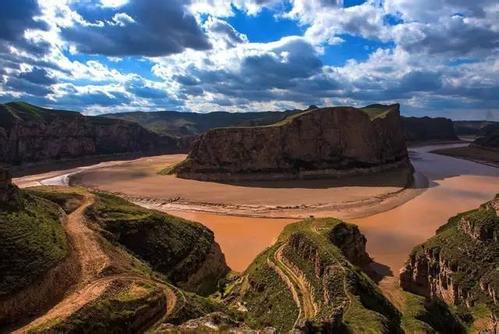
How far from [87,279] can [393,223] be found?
187ft

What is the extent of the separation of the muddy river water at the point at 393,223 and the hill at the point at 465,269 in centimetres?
847

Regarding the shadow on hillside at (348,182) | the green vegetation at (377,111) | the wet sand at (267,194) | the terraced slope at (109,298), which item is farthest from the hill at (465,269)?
the green vegetation at (377,111)

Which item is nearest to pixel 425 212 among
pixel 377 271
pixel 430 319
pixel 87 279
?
pixel 377 271

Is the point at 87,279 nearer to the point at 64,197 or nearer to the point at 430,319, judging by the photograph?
the point at 64,197

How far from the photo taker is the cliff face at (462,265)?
41969 millimetres

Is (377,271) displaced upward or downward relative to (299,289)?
downward

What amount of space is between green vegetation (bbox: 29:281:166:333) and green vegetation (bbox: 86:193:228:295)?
40.4 feet

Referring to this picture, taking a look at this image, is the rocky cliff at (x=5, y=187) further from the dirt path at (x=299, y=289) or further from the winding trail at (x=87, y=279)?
the dirt path at (x=299, y=289)

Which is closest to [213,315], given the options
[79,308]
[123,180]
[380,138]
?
[79,308]

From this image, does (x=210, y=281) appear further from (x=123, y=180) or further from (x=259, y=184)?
(x=123, y=180)

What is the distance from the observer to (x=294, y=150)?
479 feet

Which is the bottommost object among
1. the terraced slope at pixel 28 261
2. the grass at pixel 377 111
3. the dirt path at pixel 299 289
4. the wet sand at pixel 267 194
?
the wet sand at pixel 267 194

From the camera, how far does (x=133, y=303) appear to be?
117 ft

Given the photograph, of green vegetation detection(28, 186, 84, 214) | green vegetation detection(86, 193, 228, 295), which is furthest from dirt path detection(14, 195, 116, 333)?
green vegetation detection(86, 193, 228, 295)
